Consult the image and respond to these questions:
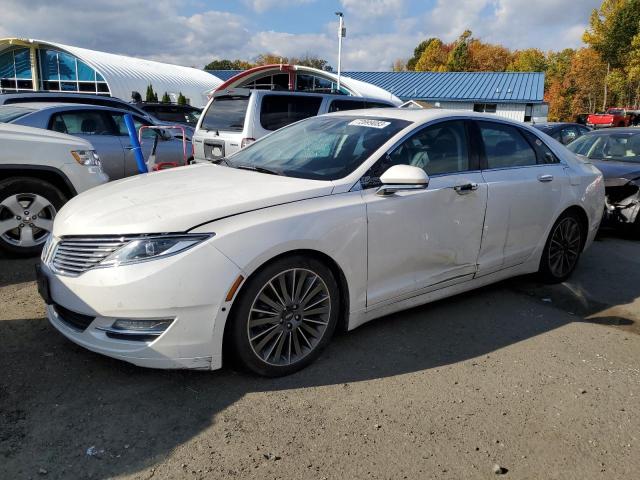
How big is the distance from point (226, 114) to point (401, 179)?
5.75 m

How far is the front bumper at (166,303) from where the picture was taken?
275 centimetres

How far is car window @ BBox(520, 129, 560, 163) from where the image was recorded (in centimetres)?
480

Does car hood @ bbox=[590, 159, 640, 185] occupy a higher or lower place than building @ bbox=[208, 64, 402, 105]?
lower

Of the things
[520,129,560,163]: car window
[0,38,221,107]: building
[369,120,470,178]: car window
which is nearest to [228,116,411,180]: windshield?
[369,120,470,178]: car window

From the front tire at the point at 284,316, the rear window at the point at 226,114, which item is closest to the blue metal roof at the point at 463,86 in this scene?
the rear window at the point at 226,114

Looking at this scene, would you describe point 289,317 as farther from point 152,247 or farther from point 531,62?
point 531,62

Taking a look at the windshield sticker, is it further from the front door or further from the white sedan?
the front door

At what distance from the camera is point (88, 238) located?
2984 mm

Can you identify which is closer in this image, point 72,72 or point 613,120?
point 613,120

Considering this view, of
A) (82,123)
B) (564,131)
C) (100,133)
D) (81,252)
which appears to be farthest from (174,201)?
(564,131)

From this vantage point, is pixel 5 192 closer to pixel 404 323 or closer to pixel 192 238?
pixel 192 238

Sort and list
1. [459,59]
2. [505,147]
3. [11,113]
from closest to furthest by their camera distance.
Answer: [505,147], [11,113], [459,59]

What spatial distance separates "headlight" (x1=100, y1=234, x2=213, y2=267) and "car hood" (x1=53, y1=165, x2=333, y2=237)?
2.0 inches

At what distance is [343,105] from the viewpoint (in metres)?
9.57
